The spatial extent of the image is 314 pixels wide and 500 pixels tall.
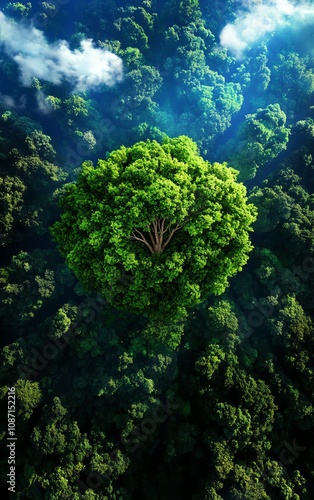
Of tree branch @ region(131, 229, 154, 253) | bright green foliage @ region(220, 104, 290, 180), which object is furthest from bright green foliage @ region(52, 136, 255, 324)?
bright green foliage @ region(220, 104, 290, 180)

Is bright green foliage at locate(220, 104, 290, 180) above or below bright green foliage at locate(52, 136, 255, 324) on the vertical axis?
above

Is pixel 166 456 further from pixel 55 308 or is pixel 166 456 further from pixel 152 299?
pixel 55 308

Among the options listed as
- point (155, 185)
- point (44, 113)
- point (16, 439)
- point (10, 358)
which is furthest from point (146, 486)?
point (44, 113)

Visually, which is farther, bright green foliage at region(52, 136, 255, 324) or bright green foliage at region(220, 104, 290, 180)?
bright green foliage at region(220, 104, 290, 180)

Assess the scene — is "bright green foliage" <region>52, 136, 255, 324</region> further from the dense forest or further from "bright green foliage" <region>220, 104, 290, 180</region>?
"bright green foliage" <region>220, 104, 290, 180</region>

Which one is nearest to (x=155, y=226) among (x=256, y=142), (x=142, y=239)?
(x=142, y=239)

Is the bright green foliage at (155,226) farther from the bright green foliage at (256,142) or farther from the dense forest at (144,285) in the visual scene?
the bright green foliage at (256,142)

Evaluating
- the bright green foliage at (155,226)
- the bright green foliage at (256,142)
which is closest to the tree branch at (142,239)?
the bright green foliage at (155,226)

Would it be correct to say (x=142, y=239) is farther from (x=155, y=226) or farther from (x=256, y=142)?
(x=256, y=142)
